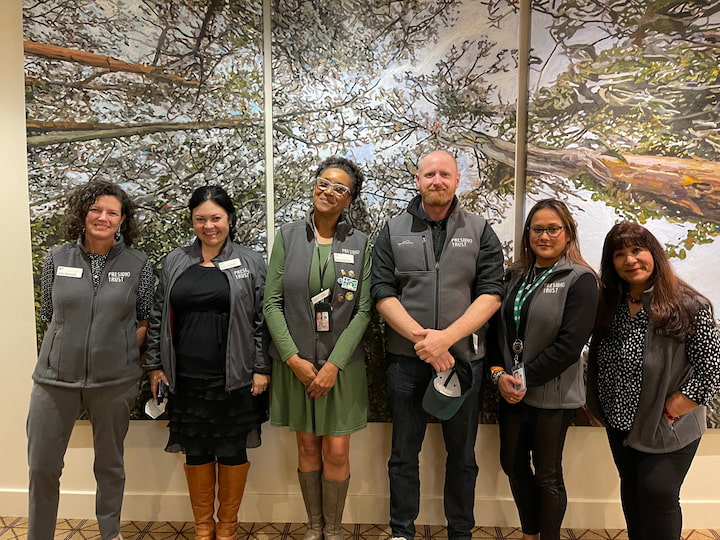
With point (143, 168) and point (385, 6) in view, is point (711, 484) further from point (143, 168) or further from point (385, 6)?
point (143, 168)

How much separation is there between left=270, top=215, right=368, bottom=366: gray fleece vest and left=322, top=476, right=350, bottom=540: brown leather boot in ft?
2.01

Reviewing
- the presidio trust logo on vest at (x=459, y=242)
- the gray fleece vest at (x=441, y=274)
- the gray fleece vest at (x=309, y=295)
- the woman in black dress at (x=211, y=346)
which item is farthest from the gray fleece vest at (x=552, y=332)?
the woman in black dress at (x=211, y=346)

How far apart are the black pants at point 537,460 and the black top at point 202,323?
135 centimetres

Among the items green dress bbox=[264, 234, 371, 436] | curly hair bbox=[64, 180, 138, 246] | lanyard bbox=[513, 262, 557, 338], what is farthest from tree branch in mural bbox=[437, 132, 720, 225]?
curly hair bbox=[64, 180, 138, 246]

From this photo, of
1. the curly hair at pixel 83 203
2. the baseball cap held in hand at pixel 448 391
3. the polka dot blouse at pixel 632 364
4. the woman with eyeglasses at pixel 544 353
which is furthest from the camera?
the curly hair at pixel 83 203

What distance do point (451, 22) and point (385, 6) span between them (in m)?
0.35

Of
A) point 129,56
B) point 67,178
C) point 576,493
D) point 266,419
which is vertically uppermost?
point 129,56

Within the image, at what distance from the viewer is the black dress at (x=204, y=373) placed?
2.09 metres

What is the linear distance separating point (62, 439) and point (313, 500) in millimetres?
1219

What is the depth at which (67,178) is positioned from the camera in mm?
2377

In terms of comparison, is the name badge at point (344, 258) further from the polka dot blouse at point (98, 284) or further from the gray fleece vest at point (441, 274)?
the polka dot blouse at point (98, 284)

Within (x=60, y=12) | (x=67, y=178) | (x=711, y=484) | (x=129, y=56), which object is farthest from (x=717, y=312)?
(x=60, y=12)

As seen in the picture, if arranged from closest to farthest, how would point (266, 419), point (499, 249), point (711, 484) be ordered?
1. point (499, 249)
2. point (266, 419)
3. point (711, 484)

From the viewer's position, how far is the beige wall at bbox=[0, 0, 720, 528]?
2.43 meters
